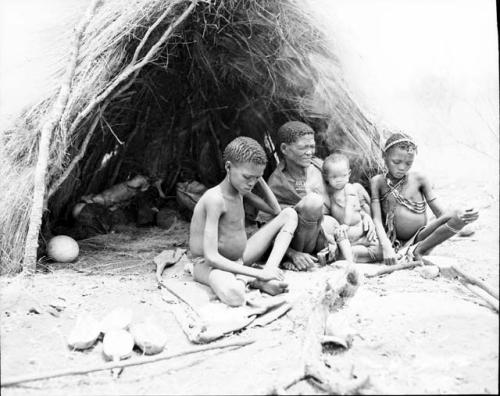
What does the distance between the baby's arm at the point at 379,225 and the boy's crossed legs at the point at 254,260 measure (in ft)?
2.63

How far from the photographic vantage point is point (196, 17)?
166 inches

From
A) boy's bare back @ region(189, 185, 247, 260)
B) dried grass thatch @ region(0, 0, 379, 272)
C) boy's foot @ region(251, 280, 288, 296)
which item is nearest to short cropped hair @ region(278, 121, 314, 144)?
dried grass thatch @ region(0, 0, 379, 272)

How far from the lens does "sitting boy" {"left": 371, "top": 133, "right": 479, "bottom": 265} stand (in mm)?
4094

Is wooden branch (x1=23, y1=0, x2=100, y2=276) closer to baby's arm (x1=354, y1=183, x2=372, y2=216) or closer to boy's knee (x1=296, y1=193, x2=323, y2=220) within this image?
boy's knee (x1=296, y1=193, x2=323, y2=220)

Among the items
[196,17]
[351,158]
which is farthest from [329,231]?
[196,17]

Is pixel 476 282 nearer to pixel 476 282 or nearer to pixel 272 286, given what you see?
pixel 476 282

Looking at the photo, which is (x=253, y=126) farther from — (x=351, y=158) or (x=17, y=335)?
(x=17, y=335)

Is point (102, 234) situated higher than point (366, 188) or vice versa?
point (366, 188)

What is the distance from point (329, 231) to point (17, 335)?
2.30 m

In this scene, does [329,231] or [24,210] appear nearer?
[24,210]

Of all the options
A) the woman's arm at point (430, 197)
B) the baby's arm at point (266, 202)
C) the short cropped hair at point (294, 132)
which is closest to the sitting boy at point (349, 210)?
the short cropped hair at point (294, 132)

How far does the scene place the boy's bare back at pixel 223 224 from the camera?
11.4ft

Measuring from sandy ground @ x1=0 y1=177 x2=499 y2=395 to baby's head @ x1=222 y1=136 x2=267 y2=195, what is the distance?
741 millimetres

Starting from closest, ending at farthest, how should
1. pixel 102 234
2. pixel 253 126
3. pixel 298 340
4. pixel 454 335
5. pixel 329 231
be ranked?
pixel 454 335
pixel 298 340
pixel 329 231
pixel 102 234
pixel 253 126
